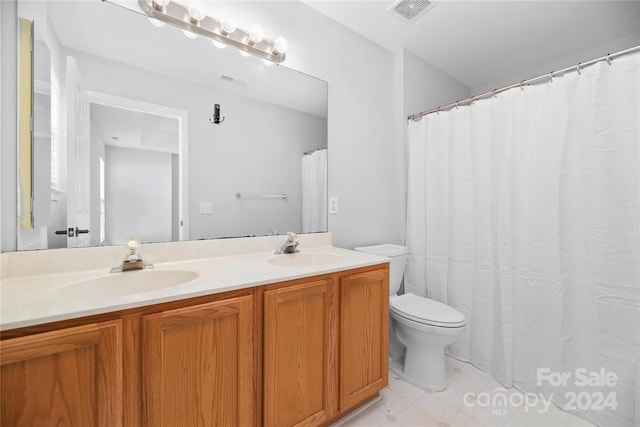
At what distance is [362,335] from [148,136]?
4.65ft

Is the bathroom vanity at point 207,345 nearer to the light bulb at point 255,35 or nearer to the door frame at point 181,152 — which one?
the door frame at point 181,152

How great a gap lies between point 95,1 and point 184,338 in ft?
4.73

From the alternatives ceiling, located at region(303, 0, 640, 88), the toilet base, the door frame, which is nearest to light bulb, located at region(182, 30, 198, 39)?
the door frame

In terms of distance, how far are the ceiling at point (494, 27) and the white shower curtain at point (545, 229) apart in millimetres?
608

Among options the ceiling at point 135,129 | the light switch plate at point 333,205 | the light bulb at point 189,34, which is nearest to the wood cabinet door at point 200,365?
the ceiling at point 135,129

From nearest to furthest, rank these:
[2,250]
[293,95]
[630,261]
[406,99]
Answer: [2,250] < [630,261] < [293,95] < [406,99]

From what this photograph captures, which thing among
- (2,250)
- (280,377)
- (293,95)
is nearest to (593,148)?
(293,95)

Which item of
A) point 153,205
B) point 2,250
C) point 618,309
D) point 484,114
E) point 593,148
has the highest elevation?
point 484,114

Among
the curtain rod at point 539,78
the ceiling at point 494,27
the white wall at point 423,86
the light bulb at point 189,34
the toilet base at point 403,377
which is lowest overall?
the toilet base at point 403,377

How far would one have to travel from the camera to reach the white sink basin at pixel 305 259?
1489 millimetres

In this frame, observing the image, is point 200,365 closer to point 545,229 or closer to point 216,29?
point 216,29

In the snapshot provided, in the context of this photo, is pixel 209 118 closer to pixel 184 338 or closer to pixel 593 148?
pixel 184 338

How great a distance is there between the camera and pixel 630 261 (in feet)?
4.23

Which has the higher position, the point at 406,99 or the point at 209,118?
the point at 406,99
